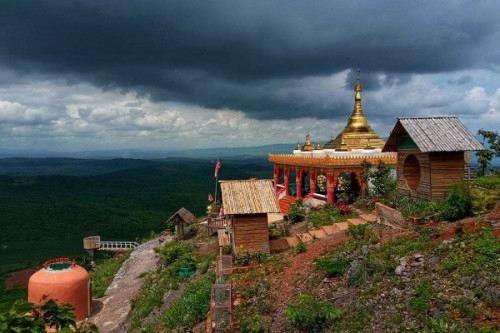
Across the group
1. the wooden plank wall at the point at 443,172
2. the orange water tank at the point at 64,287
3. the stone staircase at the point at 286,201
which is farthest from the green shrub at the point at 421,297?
the stone staircase at the point at 286,201

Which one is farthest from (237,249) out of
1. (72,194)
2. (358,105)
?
(72,194)

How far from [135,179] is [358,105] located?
14355cm

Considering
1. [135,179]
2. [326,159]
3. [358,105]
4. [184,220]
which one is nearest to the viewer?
[326,159]

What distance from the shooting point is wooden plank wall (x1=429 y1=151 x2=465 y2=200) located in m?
16.7

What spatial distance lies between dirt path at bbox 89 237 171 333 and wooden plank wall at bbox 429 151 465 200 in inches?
623

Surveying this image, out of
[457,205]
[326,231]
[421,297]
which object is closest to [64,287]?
[326,231]

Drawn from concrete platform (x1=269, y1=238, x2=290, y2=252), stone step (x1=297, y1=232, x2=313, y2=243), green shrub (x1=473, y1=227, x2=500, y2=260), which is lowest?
concrete platform (x1=269, y1=238, x2=290, y2=252)

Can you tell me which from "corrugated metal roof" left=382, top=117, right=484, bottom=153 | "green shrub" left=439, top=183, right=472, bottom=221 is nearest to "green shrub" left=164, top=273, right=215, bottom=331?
"green shrub" left=439, top=183, right=472, bottom=221

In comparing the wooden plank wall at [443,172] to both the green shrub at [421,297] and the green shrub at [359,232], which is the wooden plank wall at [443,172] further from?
the green shrub at [421,297]

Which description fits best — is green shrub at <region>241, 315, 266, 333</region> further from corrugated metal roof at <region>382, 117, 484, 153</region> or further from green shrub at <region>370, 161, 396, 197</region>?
green shrub at <region>370, 161, 396, 197</region>

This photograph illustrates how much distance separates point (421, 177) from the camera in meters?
17.5

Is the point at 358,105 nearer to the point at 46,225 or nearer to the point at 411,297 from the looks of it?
the point at 411,297

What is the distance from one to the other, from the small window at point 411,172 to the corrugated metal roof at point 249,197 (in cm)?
682

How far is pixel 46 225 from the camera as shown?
71.1 m
